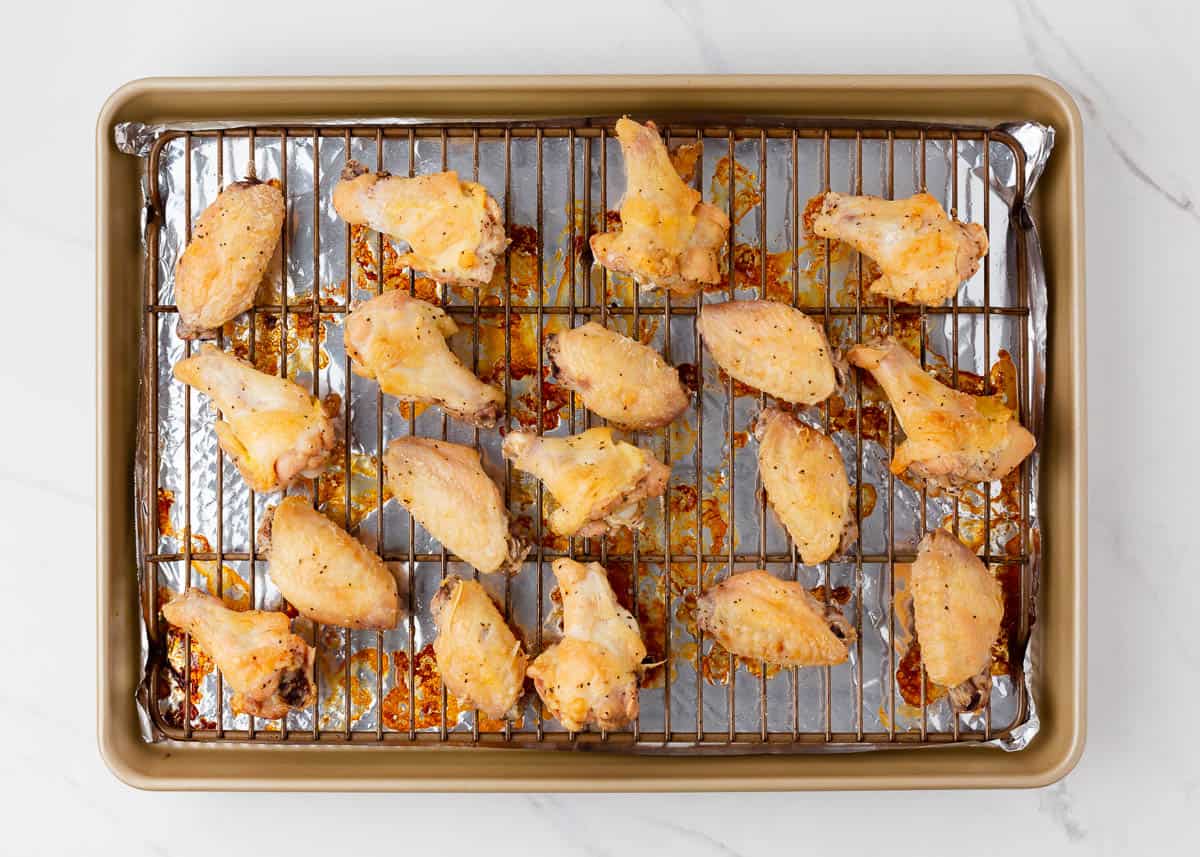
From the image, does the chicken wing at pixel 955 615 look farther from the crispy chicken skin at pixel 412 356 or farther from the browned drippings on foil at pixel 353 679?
the browned drippings on foil at pixel 353 679

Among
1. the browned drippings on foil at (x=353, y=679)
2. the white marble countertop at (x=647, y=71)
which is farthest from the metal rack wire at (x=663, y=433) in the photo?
the white marble countertop at (x=647, y=71)

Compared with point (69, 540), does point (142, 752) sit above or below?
below

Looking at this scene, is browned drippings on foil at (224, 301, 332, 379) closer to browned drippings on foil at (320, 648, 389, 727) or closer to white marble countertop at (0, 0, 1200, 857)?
white marble countertop at (0, 0, 1200, 857)

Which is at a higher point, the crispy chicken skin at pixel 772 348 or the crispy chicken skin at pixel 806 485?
the crispy chicken skin at pixel 772 348

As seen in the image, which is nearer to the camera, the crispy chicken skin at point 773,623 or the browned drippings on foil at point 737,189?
the crispy chicken skin at point 773,623

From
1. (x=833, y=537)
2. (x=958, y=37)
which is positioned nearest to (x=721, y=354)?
(x=833, y=537)

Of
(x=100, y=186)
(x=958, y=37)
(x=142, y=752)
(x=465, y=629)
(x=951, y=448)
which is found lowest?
(x=142, y=752)

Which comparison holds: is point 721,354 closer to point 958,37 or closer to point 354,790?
point 958,37
